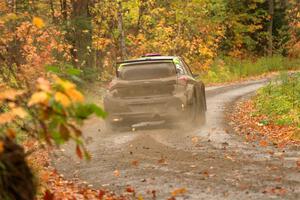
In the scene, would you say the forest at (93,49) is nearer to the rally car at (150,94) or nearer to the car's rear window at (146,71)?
the rally car at (150,94)

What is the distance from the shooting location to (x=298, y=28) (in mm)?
48938

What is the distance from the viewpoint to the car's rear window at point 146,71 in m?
15.4

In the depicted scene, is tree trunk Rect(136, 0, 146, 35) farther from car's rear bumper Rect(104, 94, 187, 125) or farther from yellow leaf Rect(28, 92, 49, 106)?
yellow leaf Rect(28, 92, 49, 106)

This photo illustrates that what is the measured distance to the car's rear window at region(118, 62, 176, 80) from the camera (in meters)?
15.4

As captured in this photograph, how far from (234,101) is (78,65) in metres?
5.99

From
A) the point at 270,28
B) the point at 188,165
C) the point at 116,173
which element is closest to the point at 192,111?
the point at 188,165

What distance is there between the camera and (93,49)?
26.4m

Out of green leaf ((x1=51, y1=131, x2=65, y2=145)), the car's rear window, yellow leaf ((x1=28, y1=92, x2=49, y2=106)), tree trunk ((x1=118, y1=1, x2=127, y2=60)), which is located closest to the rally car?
the car's rear window

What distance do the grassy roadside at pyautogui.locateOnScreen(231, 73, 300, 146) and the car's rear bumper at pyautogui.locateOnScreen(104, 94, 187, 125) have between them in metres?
1.65

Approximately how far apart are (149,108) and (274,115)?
158 inches

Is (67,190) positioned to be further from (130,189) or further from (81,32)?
(81,32)

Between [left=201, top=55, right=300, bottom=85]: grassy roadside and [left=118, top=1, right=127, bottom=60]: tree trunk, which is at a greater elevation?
[left=118, top=1, right=127, bottom=60]: tree trunk

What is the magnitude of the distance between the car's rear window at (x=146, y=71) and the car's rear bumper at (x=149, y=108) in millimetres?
606

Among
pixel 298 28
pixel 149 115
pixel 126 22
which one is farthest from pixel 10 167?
pixel 298 28
